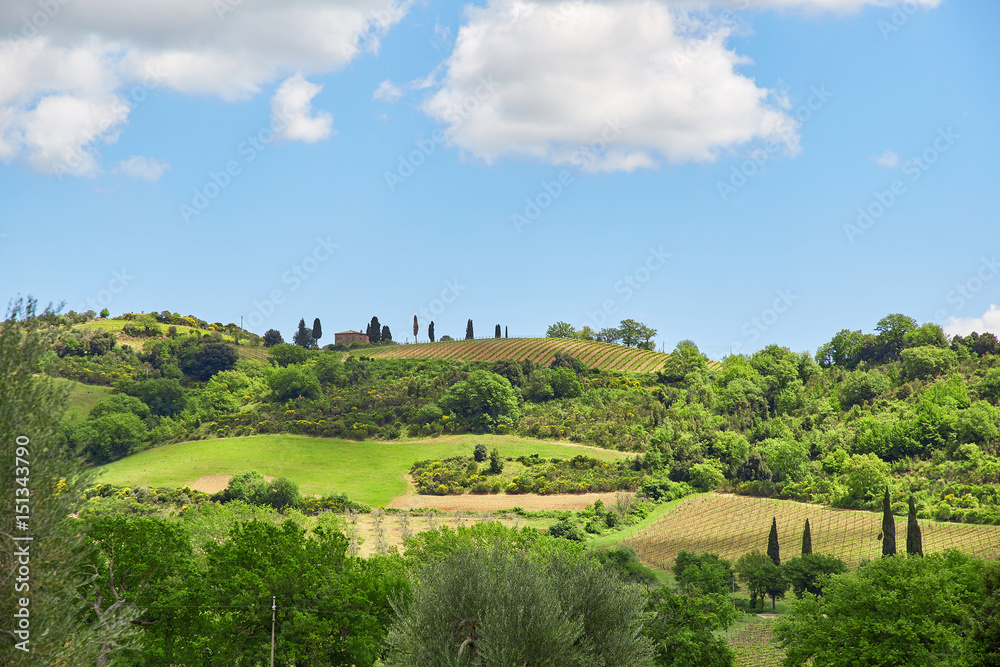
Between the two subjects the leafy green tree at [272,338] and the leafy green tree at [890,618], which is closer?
the leafy green tree at [890,618]

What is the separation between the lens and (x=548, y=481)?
94.6 m

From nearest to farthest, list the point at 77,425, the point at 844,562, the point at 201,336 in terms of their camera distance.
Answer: the point at 844,562
the point at 77,425
the point at 201,336

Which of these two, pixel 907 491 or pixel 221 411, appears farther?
pixel 221 411

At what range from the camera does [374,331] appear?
597 ft

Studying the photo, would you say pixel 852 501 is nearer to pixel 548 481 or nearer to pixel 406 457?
pixel 548 481

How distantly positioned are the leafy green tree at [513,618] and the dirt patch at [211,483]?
65.8 meters

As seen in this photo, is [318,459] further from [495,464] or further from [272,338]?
[272,338]

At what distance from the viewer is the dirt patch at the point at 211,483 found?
91.2 m

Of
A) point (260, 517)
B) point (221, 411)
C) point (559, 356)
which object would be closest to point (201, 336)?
point (221, 411)

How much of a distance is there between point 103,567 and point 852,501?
227 ft

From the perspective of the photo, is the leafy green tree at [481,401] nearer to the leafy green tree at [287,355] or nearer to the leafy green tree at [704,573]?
the leafy green tree at [287,355]

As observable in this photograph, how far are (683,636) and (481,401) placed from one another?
84.4 meters

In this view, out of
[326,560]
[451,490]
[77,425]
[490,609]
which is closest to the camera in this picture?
[490,609]

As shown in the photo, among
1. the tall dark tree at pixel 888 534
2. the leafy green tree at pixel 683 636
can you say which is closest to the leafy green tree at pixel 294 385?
the tall dark tree at pixel 888 534
